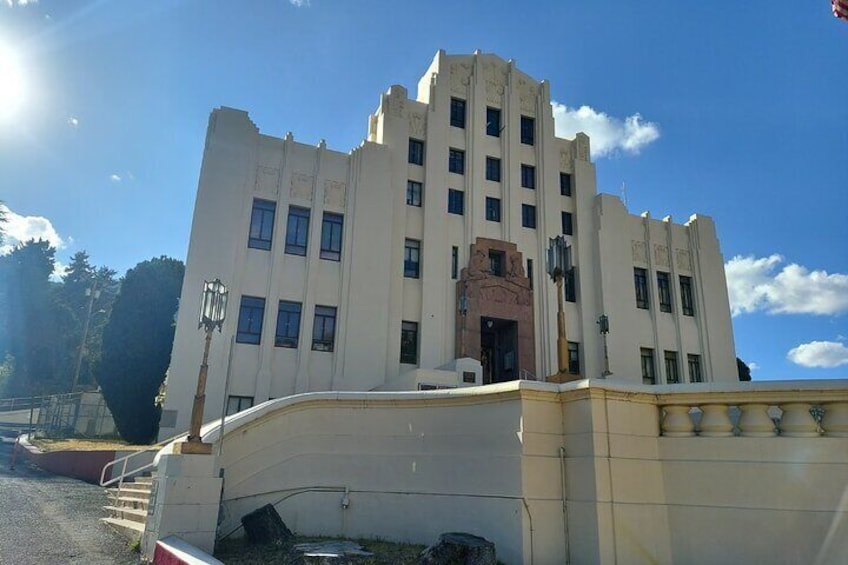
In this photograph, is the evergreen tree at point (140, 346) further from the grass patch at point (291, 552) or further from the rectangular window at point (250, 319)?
the grass patch at point (291, 552)

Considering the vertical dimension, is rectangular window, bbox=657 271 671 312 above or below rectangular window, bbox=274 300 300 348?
above

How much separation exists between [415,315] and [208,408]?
29.1 ft

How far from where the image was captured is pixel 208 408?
1955 cm

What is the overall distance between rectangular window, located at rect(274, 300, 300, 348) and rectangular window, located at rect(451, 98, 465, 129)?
39.7 ft

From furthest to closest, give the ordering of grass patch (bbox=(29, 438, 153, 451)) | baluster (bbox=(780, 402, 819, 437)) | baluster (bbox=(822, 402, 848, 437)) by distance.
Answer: grass patch (bbox=(29, 438, 153, 451)) < baluster (bbox=(780, 402, 819, 437)) < baluster (bbox=(822, 402, 848, 437))

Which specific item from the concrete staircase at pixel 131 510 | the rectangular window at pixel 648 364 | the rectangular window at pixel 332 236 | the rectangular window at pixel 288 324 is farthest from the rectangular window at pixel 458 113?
the concrete staircase at pixel 131 510

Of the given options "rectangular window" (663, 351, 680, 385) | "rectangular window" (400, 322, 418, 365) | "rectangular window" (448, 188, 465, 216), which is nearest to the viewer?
"rectangular window" (400, 322, 418, 365)

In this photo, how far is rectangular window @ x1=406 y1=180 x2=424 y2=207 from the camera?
25672 millimetres

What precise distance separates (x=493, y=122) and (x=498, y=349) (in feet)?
37.6

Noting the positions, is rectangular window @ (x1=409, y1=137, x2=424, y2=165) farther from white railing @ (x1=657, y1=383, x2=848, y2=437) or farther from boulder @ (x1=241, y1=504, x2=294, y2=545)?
white railing @ (x1=657, y1=383, x2=848, y2=437)

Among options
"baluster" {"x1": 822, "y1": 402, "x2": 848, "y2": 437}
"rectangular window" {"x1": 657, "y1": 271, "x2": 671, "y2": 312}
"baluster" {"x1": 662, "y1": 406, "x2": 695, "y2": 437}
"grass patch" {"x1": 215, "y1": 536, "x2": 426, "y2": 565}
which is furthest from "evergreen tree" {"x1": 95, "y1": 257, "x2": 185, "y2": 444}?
"baluster" {"x1": 822, "y1": 402, "x2": 848, "y2": 437}

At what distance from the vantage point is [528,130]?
95.7 ft

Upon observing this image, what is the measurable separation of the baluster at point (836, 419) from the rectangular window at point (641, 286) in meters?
23.0

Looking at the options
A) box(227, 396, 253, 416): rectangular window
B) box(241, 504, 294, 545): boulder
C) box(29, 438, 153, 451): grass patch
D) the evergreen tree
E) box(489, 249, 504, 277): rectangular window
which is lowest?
box(241, 504, 294, 545): boulder
